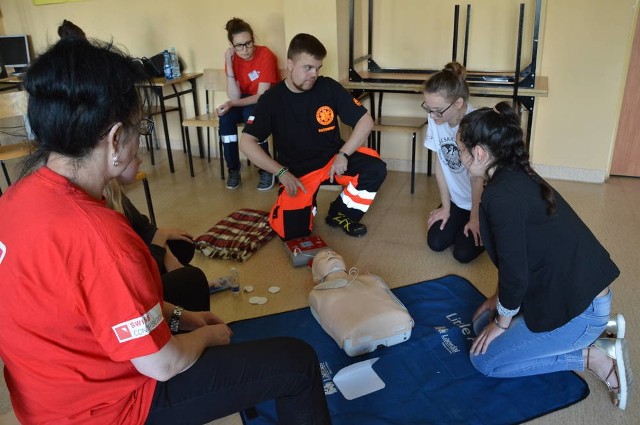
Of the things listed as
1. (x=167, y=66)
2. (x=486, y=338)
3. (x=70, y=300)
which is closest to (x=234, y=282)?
(x=486, y=338)

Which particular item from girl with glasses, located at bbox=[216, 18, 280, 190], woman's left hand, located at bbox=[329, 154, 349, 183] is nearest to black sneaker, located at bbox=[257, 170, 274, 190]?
girl with glasses, located at bbox=[216, 18, 280, 190]

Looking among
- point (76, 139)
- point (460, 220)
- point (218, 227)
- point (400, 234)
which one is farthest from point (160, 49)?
point (76, 139)

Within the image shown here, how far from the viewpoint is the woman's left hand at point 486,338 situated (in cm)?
167

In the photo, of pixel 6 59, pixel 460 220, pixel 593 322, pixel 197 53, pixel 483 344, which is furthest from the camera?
pixel 6 59

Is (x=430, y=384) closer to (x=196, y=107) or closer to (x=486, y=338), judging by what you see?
(x=486, y=338)

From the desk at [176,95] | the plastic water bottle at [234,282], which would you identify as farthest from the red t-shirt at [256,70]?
the plastic water bottle at [234,282]

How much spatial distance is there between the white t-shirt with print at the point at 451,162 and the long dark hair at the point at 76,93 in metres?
1.90

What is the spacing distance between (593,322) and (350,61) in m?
2.45

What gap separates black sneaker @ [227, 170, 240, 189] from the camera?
3.72 m

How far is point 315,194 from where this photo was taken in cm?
291

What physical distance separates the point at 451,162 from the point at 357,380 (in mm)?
1284

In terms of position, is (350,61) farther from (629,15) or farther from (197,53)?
(629,15)

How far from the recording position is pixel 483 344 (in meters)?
1.70

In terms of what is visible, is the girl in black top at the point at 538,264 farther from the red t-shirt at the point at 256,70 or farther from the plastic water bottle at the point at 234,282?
the red t-shirt at the point at 256,70
